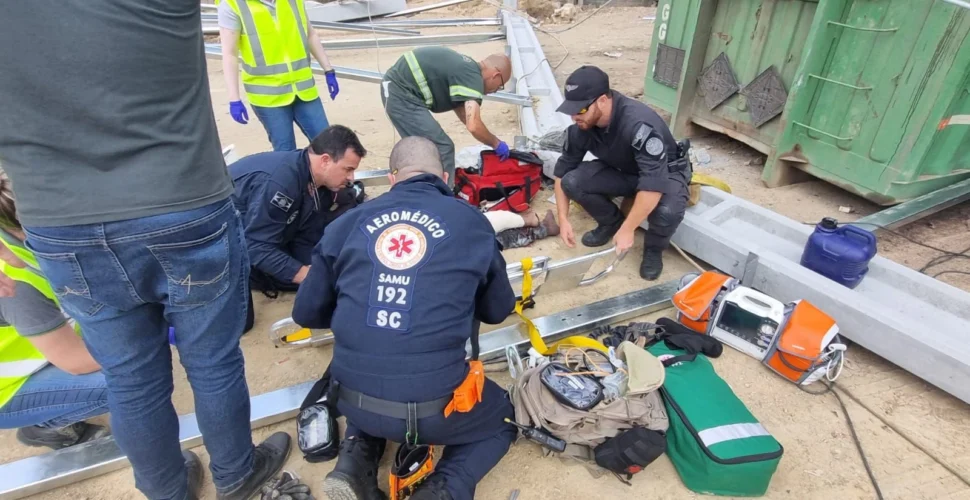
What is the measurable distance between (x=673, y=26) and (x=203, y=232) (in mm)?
5200

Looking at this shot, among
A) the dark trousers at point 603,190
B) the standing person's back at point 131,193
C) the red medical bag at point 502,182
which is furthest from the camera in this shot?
the red medical bag at point 502,182

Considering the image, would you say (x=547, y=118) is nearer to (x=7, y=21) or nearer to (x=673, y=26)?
(x=673, y=26)

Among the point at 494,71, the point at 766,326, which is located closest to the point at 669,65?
the point at 494,71

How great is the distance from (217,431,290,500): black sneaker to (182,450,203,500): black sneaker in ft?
0.53

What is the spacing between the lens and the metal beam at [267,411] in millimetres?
2023

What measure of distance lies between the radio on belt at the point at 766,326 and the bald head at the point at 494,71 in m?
2.19

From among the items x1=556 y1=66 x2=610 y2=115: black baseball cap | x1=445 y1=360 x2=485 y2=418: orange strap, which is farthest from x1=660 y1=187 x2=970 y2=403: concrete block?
x1=445 y1=360 x2=485 y2=418: orange strap

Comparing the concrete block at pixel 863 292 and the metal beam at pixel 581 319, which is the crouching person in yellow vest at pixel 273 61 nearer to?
the metal beam at pixel 581 319

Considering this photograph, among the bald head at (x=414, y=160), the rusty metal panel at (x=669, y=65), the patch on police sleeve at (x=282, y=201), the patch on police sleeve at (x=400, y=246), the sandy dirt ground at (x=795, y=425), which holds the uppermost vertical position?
the bald head at (x=414, y=160)

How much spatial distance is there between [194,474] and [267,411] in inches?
14.5

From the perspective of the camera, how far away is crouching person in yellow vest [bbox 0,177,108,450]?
154 cm

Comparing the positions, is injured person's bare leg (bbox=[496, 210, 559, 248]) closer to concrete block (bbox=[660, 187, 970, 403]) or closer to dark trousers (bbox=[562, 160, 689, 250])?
dark trousers (bbox=[562, 160, 689, 250])

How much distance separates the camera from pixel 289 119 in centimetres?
379

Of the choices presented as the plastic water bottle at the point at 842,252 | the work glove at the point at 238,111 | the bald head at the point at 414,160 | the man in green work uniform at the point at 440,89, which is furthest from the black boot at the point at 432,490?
the work glove at the point at 238,111
